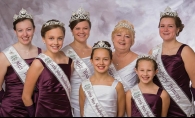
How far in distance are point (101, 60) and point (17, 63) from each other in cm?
68

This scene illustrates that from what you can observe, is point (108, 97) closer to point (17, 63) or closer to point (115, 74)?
point (115, 74)

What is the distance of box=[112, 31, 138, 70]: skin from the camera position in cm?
351

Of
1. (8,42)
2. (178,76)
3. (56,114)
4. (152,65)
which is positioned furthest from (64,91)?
(8,42)

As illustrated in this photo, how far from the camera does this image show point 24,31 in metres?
3.42

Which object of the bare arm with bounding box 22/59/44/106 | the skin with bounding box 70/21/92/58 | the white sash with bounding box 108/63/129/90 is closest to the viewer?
the bare arm with bounding box 22/59/44/106

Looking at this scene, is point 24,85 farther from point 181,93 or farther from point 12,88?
point 181,93

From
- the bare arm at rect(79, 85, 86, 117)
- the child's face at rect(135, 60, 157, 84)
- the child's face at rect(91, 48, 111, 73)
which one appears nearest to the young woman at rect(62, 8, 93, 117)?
the bare arm at rect(79, 85, 86, 117)

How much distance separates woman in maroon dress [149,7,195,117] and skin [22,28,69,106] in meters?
0.84

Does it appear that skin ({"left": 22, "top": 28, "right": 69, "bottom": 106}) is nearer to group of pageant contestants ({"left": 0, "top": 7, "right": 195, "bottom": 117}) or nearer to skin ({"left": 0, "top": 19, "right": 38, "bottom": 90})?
group of pageant contestants ({"left": 0, "top": 7, "right": 195, "bottom": 117})

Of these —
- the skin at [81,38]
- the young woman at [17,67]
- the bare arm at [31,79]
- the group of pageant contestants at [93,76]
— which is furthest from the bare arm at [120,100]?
the young woman at [17,67]

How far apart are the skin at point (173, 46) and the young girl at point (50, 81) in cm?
87

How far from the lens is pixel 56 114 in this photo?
3.31m

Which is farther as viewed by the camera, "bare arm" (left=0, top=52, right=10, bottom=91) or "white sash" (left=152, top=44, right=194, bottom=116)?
"white sash" (left=152, top=44, right=194, bottom=116)

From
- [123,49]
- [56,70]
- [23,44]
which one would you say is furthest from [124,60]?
[23,44]
